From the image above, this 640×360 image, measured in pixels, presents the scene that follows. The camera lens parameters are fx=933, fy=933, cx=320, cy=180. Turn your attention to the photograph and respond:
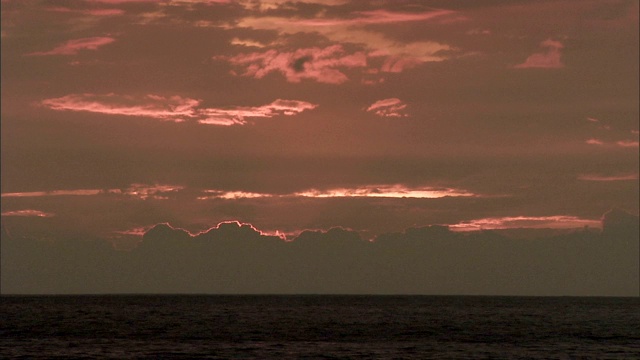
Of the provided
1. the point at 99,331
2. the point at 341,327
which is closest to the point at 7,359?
the point at 99,331

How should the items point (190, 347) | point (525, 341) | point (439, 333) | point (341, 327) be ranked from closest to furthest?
point (190, 347) < point (525, 341) < point (439, 333) < point (341, 327)

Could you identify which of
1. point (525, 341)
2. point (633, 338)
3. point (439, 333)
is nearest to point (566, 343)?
point (525, 341)

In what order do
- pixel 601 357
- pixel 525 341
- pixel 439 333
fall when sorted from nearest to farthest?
1. pixel 601 357
2. pixel 525 341
3. pixel 439 333

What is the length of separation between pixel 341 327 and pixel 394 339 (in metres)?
31.0

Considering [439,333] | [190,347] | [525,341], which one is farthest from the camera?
[439,333]

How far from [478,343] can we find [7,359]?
170 ft

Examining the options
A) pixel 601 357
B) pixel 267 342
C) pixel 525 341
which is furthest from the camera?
pixel 525 341

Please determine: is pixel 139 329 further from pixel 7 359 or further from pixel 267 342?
pixel 7 359

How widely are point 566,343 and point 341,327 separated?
43.6 m

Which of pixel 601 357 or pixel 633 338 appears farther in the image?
pixel 633 338

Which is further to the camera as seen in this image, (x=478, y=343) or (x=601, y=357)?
(x=478, y=343)

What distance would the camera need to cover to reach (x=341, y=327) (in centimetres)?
14225

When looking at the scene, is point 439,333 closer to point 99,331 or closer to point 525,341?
point 525,341

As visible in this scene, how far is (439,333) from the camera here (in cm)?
12531
